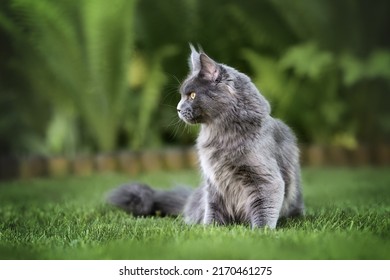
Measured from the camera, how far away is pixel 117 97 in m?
6.26

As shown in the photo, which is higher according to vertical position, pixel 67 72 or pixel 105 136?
pixel 67 72

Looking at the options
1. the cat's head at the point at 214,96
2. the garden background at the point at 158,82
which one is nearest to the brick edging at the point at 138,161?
the garden background at the point at 158,82

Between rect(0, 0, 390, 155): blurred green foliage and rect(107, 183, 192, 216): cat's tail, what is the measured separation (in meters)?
2.72

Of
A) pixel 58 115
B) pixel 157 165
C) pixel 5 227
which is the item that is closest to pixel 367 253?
pixel 5 227

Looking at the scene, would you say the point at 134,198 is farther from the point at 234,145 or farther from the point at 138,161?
the point at 138,161

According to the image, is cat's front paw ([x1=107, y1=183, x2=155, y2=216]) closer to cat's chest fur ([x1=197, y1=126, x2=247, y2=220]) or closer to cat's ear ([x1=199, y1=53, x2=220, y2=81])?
cat's chest fur ([x1=197, y1=126, x2=247, y2=220])

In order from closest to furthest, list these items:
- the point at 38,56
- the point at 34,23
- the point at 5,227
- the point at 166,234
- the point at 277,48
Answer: the point at 166,234
the point at 5,227
the point at 34,23
the point at 38,56
the point at 277,48

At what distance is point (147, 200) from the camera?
3.47m

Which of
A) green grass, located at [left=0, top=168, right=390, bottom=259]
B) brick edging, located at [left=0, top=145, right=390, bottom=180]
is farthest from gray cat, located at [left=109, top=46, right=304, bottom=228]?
brick edging, located at [left=0, top=145, right=390, bottom=180]

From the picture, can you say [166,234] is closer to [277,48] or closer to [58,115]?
[58,115]

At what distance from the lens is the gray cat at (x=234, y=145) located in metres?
2.79

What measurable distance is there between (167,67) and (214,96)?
404 centimetres
